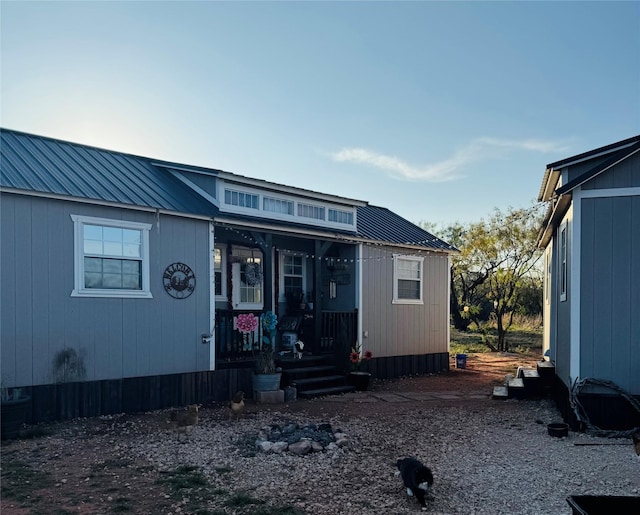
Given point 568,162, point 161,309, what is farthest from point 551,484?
point 161,309

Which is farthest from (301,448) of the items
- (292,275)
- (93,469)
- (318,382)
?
(292,275)

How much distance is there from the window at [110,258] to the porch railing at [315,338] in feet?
6.47

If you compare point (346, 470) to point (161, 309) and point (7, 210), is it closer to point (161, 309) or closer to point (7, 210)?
point (161, 309)

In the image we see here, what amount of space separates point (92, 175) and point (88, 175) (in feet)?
0.28

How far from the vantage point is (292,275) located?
13078mm

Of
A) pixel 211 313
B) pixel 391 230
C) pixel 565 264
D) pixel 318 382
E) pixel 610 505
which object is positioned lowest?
pixel 318 382

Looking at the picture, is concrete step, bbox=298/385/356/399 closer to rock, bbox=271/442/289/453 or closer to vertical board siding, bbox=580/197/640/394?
rock, bbox=271/442/289/453

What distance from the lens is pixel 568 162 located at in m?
7.64

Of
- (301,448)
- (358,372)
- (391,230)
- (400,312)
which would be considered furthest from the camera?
(391,230)

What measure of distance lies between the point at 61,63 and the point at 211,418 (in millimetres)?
5730

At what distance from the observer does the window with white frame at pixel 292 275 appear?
12.9 metres

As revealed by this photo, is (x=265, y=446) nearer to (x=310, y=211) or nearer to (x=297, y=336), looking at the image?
(x=297, y=336)

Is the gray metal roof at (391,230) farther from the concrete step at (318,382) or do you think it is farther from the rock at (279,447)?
the rock at (279,447)

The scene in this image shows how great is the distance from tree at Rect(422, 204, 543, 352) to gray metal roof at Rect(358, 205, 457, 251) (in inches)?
107
